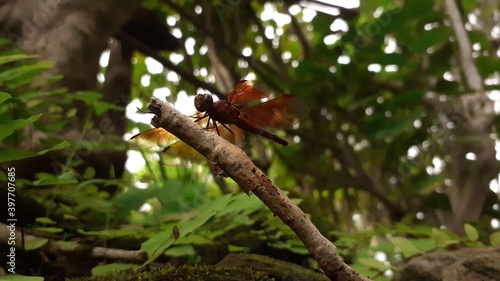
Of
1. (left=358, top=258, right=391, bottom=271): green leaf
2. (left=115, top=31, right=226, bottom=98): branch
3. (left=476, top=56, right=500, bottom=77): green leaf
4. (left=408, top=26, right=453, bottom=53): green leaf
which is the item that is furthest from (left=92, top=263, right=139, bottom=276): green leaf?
(left=476, top=56, right=500, bottom=77): green leaf

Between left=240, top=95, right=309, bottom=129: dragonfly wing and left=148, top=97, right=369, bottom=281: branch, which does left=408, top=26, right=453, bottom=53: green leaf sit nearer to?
left=240, top=95, right=309, bottom=129: dragonfly wing

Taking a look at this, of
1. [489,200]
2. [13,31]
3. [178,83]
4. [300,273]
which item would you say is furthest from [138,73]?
[300,273]

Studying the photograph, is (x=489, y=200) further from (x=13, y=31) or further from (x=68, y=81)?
(x=13, y=31)

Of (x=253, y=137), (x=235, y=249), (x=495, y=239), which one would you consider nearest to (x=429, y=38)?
(x=253, y=137)

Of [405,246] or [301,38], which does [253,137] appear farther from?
[405,246]

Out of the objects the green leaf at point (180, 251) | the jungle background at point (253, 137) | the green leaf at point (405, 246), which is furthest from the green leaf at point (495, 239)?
the green leaf at point (180, 251)

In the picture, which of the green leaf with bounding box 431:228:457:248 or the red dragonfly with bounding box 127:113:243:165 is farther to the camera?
the green leaf with bounding box 431:228:457:248
